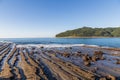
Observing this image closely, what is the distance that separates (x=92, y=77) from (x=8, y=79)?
25.4ft

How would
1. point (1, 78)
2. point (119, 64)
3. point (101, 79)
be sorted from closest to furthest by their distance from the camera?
point (101, 79) < point (1, 78) < point (119, 64)

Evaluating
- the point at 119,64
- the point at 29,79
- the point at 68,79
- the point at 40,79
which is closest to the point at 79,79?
the point at 68,79

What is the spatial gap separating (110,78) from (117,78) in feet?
2.54

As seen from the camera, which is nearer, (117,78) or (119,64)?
(117,78)

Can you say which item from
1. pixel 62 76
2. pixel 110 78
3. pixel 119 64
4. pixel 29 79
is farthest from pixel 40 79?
pixel 119 64

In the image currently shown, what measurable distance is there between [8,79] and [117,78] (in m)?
10.2

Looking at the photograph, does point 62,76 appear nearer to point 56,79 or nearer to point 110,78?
point 56,79

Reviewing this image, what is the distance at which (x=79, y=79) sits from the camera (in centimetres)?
1609

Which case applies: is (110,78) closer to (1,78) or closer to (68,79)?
(68,79)

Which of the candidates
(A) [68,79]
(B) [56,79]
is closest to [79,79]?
(A) [68,79]

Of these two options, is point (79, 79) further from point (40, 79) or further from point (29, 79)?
point (29, 79)

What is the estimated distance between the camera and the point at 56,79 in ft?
54.1

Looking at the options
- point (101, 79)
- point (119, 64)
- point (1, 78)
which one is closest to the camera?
point (101, 79)

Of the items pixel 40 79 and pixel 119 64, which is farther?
pixel 119 64
